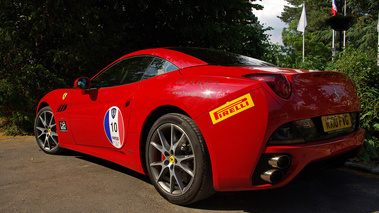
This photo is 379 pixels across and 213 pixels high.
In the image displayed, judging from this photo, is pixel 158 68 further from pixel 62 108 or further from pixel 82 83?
pixel 62 108

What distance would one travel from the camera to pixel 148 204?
8.90 ft

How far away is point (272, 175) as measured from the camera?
219cm

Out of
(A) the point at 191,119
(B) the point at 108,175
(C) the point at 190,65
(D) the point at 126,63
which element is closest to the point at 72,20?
(D) the point at 126,63

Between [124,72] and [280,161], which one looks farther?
[124,72]

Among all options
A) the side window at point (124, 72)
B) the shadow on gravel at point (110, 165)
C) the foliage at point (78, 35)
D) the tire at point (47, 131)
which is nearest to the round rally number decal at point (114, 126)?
the side window at point (124, 72)

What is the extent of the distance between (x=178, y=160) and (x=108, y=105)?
3.90 ft

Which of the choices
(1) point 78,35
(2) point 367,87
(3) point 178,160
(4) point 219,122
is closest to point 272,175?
(4) point 219,122

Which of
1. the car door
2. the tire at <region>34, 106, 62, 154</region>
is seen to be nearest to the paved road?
the car door

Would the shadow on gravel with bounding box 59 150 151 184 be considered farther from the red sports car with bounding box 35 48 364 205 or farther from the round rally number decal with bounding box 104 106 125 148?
the round rally number decal with bounding box 104 106 125 148

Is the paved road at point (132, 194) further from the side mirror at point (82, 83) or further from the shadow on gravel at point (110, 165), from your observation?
the side mirror at point (82, 83)

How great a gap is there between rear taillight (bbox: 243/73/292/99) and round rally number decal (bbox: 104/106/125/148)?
5.03ft

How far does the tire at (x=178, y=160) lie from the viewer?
244 centimetres

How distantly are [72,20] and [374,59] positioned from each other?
17.9 feet

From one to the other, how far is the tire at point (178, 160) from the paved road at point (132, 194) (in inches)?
6.1
